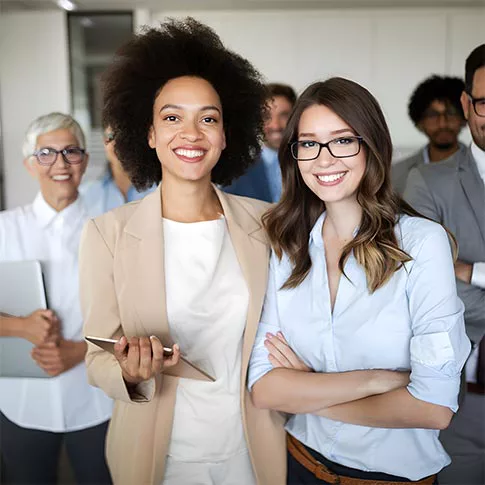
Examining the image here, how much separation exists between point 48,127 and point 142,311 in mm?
648

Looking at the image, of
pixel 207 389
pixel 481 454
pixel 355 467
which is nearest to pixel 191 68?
pixel 207 389

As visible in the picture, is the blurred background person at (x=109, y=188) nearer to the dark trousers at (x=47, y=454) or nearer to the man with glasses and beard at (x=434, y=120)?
the dark trousers at (x=47, y=454)

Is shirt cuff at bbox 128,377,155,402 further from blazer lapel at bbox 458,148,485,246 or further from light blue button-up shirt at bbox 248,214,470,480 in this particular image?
blazer lapel at bbox 458,148,485,246

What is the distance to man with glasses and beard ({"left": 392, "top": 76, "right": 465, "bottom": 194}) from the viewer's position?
1608 millimetres

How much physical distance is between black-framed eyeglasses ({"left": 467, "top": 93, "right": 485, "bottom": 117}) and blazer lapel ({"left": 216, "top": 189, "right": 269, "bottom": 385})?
2.25 ft

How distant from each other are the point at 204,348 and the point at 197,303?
0.12m

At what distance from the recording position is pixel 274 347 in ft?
4.39

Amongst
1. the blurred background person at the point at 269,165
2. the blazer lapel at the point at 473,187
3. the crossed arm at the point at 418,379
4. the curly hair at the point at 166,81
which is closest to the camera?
the crossed arm at the point at 418,379

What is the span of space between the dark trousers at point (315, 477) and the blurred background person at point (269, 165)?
0.79 meters

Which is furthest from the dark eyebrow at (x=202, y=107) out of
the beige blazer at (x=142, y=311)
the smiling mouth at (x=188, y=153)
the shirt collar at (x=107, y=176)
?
the shirt collar at (x=107, y=176)

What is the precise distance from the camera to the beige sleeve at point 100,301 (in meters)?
1.32

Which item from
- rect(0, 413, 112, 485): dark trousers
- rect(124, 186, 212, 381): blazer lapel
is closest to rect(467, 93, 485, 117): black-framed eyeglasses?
rect(124, 186, 212, 381): blazer lapel

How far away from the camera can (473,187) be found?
5.04 feet

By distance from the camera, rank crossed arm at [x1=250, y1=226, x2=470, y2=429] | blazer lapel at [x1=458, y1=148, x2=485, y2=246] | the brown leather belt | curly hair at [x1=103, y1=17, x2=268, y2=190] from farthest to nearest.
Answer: blazer lapel at [x1=458, y1=148, x2=485, y2=246] → curly hair at [x1=103, y1=17, x2=268, y2=190] → the brown leather belt → crossed arm at [x1=250, y1=226, x2=470, y2=429]
